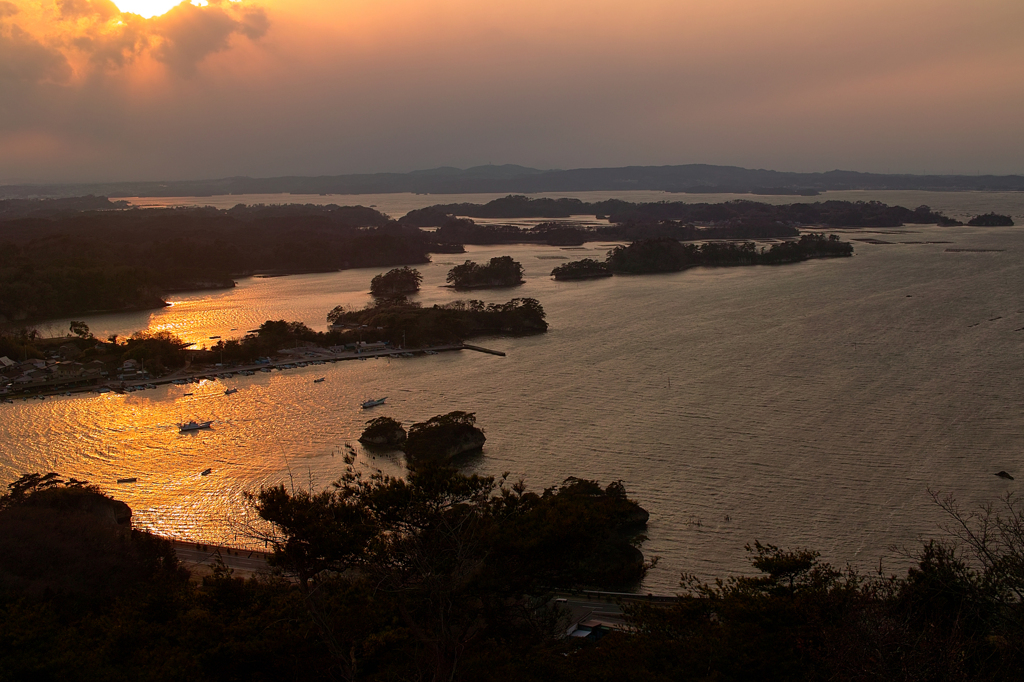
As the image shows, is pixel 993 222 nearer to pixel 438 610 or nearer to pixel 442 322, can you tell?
pixel 442 322

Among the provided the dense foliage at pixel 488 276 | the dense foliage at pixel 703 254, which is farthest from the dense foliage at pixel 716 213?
the dense foliage at pixel 488 276

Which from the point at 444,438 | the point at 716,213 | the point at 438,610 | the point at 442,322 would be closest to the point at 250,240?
the point at 442,322

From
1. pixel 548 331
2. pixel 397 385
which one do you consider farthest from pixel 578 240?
pixel 397 385

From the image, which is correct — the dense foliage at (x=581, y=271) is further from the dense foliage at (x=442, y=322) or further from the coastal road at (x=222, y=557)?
the coastal road at (x=222, y=557)

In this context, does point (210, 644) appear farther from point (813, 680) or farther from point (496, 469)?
point (496, 469)

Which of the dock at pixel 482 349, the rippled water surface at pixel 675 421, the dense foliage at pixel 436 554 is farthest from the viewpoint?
the dock at pixel 482 349

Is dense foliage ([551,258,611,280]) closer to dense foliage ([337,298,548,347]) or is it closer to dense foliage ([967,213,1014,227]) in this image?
dense foliage ([337,298,548,347])
